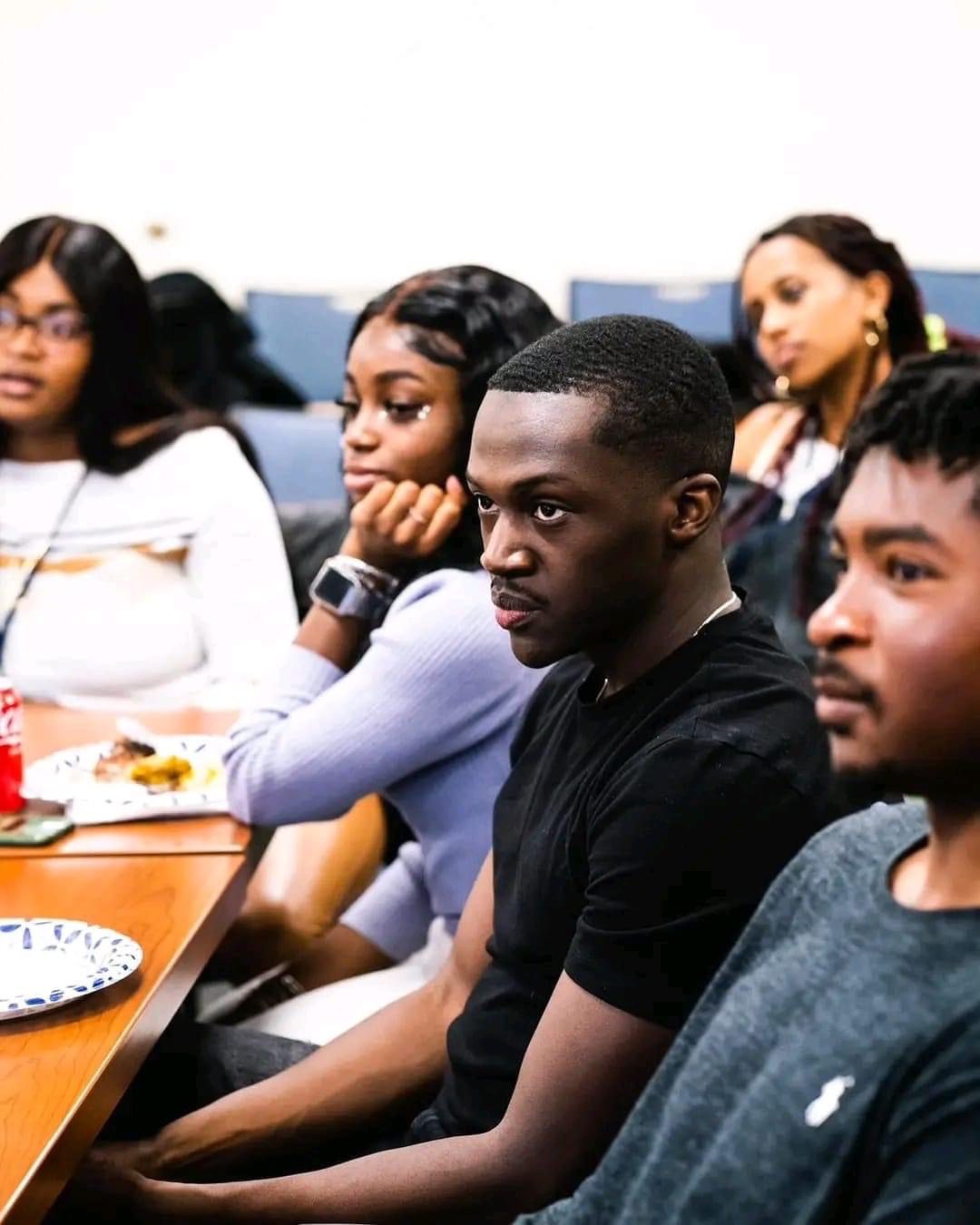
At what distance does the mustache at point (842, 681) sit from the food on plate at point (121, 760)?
3.74 feet

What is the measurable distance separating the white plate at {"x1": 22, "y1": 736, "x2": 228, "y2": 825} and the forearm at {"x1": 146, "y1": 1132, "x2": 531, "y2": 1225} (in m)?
0.55

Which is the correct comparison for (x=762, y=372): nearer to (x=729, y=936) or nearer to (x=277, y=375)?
(x=277, y=375)

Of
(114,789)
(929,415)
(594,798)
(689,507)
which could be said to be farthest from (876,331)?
(929,415)

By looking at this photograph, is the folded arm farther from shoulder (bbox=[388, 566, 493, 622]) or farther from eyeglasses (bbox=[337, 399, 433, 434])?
eyeglasses (bbox=[337, 399, 433, 434])

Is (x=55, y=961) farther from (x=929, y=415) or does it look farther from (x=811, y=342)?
(x=811, y=342)

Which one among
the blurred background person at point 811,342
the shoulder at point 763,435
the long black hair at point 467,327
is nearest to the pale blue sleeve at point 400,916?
the long black hair at point 467,327

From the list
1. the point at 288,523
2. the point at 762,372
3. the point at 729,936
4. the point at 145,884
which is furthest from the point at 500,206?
the point at 729,936

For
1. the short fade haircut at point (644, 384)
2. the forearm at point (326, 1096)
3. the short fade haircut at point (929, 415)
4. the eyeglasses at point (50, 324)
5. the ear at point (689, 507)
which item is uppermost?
the short fade haircut at point (929, 415)

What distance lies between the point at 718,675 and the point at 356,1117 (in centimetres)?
54

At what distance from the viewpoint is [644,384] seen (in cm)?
116

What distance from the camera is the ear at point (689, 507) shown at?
117 cm

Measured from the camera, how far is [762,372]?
3.15 meters

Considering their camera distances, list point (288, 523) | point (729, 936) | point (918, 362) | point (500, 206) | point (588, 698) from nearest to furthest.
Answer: point (918, 362) → point (729, 936) → point (588, 698) → point (288, 523) → point (500, 206)

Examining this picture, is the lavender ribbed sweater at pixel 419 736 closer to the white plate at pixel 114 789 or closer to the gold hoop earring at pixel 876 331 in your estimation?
the white plate at pixel 114 789
